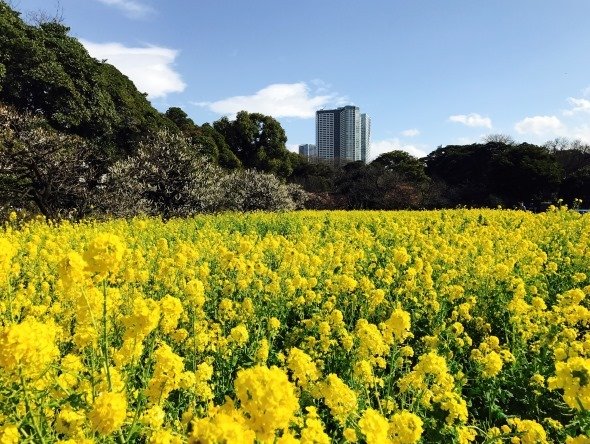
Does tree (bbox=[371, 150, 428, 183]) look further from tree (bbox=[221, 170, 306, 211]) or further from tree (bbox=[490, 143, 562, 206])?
tree (bbox=[221, 170, 306, 211])

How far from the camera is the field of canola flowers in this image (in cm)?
180

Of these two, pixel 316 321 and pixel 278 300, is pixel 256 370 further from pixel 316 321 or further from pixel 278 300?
pixel 278 300

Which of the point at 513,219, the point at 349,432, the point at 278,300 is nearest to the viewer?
the point at 349,432

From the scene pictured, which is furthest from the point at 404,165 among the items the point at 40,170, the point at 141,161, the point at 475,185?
the point at 40,170

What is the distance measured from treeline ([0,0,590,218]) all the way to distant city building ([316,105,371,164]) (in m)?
57.7

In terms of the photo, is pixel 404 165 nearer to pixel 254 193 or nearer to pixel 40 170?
pixel 254 193

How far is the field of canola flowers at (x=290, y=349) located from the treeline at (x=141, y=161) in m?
6.73

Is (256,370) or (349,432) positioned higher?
(256,370)

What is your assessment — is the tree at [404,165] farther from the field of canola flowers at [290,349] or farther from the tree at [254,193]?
the field of canola flowers at [290,349]

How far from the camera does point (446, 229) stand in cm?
1113

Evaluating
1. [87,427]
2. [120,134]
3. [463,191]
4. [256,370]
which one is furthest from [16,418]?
[463,191]

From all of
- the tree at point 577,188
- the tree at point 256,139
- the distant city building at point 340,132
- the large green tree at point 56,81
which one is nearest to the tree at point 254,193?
the large green tree at point 56,81

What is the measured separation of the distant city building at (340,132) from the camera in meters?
96.0

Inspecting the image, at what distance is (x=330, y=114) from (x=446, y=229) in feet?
294
